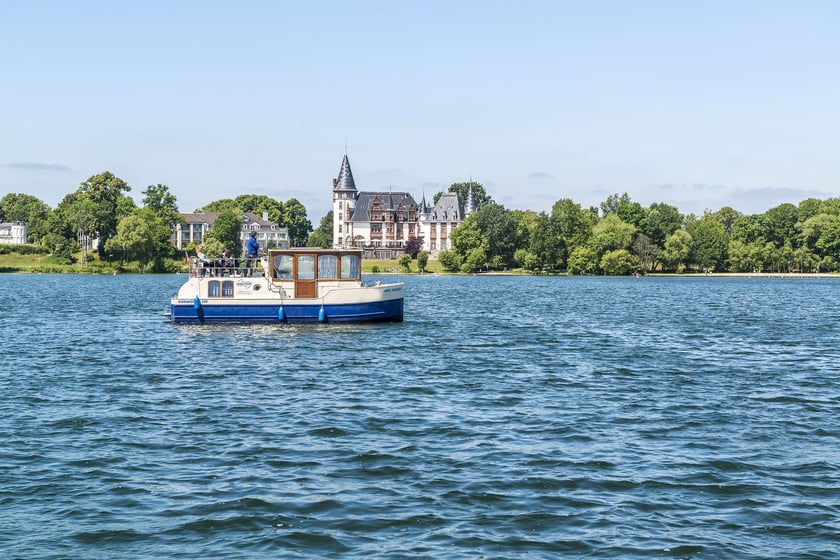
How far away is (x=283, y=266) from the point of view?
164 feet

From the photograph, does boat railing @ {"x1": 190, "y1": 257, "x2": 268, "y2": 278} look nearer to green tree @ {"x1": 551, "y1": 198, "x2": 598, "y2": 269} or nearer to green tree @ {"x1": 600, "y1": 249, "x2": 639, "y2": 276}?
green tree @ {"x1": 600, "y1": 249, "x2": 639, "y2": 276}

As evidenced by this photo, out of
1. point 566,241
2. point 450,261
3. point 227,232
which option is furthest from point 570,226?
point 227,232

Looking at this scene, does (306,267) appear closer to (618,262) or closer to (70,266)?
(70,266)

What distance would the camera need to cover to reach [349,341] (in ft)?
143

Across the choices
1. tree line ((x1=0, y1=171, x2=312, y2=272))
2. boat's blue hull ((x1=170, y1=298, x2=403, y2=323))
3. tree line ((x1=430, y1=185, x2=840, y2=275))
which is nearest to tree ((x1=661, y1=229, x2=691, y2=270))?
tree line ((x1=430, y1=185, x2=840, y2=275))

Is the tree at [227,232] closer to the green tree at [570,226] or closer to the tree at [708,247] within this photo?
the green tree at [570,226]

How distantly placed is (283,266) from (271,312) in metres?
2.52

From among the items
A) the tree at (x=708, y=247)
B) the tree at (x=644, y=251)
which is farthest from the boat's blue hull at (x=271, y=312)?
the tree at (x=708, y=247)

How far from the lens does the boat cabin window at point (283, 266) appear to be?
164ft

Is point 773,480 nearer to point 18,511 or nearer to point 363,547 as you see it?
point 363,547

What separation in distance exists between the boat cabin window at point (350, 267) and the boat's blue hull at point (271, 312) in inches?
68.2

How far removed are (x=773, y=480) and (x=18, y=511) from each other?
13.6m

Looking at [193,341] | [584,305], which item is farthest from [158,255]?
[193,341]

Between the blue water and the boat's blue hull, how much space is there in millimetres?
6879
